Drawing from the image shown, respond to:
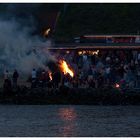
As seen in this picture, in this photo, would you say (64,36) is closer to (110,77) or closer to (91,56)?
(91,56)

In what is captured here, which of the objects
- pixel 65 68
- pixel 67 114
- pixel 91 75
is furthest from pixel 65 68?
pixel 67 114

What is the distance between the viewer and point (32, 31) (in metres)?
43.2

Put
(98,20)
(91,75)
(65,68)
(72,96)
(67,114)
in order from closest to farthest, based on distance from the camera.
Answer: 1. (67,114)
2. (72,96)
3. (91,75)
4. (65,68)
5. (98,20)

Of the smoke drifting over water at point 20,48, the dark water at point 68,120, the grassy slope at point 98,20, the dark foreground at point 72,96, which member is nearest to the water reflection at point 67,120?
the dark water at point 68,120

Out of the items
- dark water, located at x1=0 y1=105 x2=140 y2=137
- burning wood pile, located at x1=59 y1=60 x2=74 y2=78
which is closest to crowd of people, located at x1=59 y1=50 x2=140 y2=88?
burning wood pile, located at x1=59 y1=60 x2=74 y2=78

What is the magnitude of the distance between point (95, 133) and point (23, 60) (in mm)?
21091

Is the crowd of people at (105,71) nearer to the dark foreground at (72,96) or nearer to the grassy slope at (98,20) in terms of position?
the dark foreground at (72,96)

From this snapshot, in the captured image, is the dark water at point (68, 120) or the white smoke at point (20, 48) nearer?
the dark water at point (68, 120)

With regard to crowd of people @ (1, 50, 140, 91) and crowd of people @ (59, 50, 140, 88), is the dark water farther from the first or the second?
crowd of people @ (59, 50, 140, 88)

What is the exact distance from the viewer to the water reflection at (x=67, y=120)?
23.6 metres

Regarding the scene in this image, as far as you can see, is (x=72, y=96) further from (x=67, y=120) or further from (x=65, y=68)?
(x=67, y=120)

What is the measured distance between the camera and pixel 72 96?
118ft

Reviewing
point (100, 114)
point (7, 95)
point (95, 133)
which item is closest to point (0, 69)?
point (7, 95)

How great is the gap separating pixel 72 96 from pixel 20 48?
8492 millimetres
